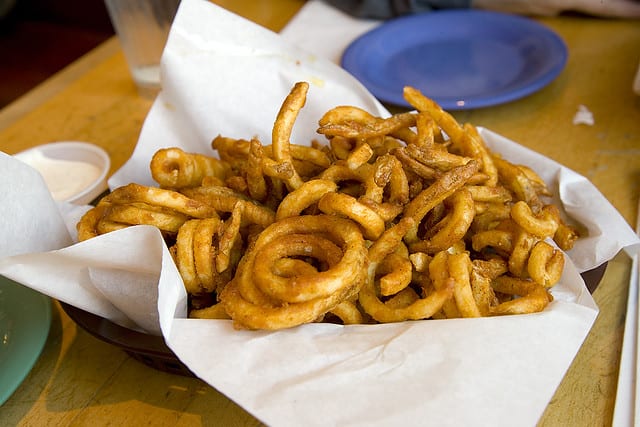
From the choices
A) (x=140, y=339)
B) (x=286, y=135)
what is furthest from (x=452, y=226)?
(x=140, y=339)

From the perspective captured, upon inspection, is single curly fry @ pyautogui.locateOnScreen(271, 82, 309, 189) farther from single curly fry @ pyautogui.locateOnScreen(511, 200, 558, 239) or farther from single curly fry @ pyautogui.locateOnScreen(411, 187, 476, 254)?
single curly fry @ pyautogui.locateOnScreen(511, 200, 558, 239)

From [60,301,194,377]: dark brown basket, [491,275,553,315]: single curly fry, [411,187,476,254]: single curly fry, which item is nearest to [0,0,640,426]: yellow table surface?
[60,301,194,377]: dark brown basket

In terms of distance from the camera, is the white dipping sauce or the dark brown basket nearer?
the dark brown basket

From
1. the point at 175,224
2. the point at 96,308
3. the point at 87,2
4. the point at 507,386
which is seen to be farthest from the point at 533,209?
the point at 87,2

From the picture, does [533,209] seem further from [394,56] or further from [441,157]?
[394,56]

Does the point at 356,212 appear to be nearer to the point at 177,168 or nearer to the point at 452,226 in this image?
the point at 452,226
